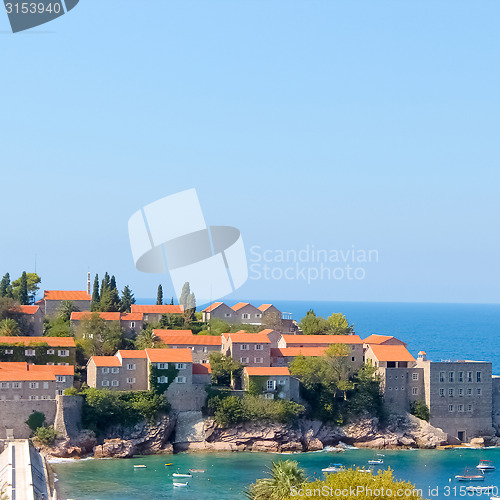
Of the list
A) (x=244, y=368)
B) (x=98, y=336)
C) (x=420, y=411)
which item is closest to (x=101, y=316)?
(x=98, y=336)

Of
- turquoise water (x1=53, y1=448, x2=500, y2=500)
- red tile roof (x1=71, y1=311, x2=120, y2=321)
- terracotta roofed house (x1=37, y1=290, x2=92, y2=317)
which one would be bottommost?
turquoise water (x1=53, y1=448, x2=500, y2=500)

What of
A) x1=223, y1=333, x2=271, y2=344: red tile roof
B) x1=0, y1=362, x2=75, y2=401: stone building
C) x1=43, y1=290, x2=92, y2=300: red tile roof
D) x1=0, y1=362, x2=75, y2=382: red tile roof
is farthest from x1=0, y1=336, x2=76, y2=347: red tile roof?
x1=223, y1=333, x2=271, y2=344: red tile roof

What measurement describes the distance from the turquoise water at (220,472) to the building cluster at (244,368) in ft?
15.1

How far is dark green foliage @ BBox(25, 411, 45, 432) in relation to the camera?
62.9 metres

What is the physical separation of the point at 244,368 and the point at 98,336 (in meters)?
12.0

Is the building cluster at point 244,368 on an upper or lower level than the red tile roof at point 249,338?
lower

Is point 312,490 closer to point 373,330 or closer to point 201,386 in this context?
point 201,386

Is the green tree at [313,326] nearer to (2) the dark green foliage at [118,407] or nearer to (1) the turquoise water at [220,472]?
(1) the turquoise water at [220,472]

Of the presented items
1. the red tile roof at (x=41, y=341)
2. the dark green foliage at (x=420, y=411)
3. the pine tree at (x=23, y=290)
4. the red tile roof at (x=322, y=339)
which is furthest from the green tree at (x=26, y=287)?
the dark green foliage at (x=420, y=411)

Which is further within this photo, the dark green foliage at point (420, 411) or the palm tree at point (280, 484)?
the dark green foliage at point (420, 411)

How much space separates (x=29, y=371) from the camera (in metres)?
64.4

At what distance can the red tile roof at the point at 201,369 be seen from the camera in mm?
68812

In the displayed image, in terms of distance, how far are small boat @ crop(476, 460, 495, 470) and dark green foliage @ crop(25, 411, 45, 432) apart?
29.9 m

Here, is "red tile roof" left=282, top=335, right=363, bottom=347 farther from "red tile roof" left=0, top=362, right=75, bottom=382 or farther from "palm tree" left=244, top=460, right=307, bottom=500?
"palm tree" left=244, top=460, right=307, bottom=500
